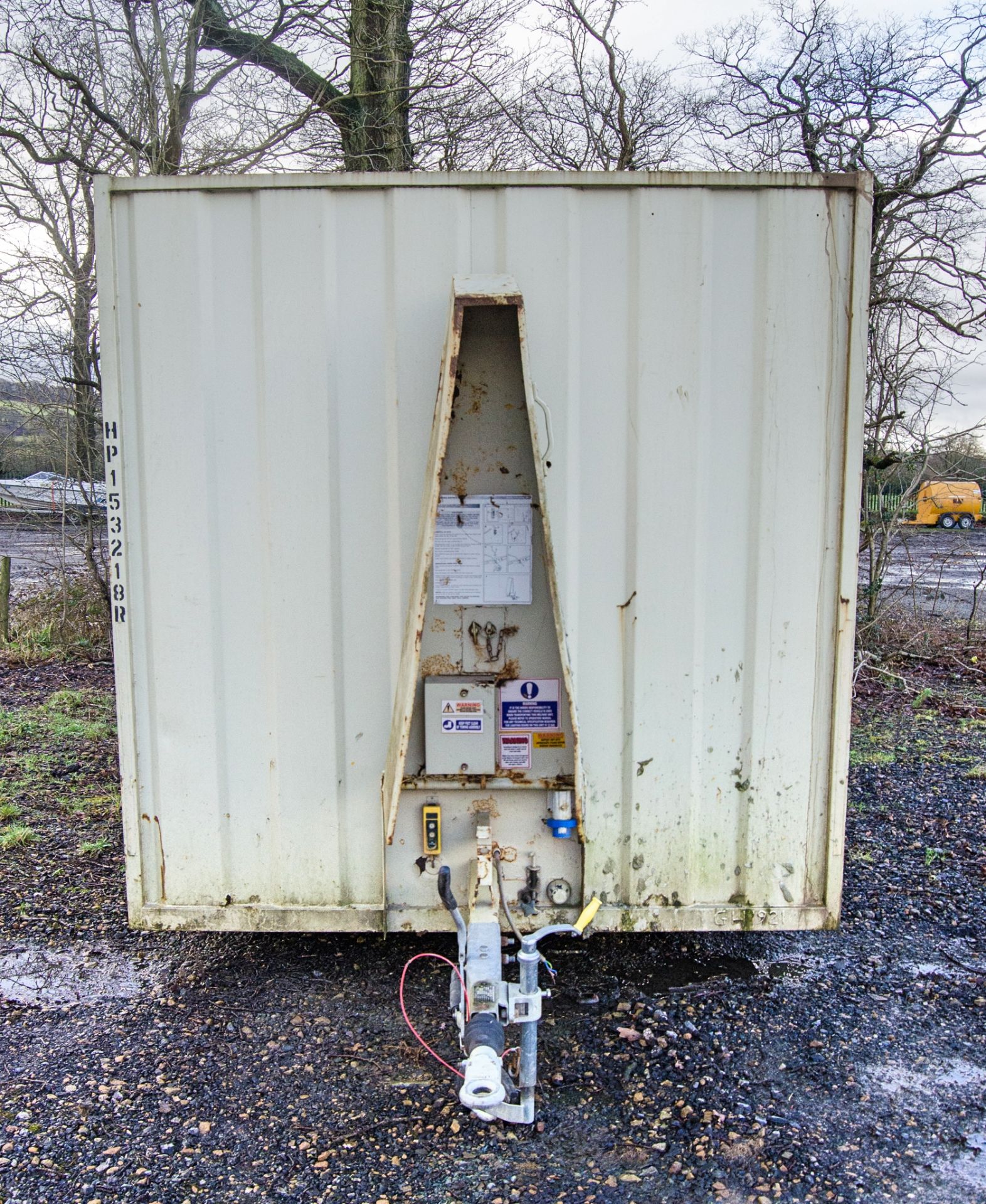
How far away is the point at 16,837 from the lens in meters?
4.42

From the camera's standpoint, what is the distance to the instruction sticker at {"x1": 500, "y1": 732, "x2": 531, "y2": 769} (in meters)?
2.76

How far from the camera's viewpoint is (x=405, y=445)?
2.69m

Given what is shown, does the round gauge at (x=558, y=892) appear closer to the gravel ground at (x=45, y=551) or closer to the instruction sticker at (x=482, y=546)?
the instruction sticker at (x=482, y=546)

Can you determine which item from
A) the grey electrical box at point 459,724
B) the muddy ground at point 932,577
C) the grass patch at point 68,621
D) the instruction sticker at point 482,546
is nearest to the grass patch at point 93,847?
the grey electrical box at point 459,724

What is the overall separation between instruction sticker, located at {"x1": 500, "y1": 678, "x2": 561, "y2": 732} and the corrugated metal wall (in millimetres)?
94

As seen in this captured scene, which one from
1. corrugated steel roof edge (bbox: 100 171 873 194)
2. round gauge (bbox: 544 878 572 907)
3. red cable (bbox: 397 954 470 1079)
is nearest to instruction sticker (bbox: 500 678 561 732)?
round gauge (bbox: 544 878 572 907)

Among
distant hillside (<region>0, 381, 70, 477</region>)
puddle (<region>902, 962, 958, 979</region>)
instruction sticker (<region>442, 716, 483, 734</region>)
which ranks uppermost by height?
distant hillside (<region>0, 381, 70, 477</region>)

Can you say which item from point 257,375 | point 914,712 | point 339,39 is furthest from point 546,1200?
point 339,39

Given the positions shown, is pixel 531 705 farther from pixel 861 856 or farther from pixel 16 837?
pixel 16 837

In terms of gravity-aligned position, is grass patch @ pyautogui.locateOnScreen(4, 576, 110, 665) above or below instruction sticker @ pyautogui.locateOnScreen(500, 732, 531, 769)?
below

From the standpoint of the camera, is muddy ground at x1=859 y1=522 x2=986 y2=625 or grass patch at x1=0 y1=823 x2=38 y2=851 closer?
grass patch at x1=0 y1=823 x2=38 y2=851

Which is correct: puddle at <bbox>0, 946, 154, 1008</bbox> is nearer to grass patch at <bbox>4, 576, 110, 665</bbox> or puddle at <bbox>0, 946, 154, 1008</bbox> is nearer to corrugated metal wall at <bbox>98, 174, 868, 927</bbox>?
corrugated metal wall at <bbox>98, 174, 868, 927</bbox>

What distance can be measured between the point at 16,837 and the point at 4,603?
18.5ft

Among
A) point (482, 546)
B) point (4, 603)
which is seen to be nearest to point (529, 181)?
point (482, 546)
